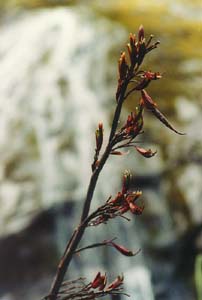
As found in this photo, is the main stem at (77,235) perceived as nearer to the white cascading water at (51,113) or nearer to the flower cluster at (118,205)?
the flower cluster at (118,205)

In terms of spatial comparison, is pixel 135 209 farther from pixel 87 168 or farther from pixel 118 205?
pixel 87 168

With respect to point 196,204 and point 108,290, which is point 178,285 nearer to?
point 196,204

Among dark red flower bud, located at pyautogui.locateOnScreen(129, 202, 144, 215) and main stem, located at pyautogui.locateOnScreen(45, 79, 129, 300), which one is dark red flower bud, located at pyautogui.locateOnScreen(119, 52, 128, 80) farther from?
dark red flower bud, located at pyautogui.locateOnScreen(129, 202, 144, 215)

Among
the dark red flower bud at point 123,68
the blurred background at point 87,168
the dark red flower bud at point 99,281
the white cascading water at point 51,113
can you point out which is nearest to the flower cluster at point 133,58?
the dark red flower bud at point 123,68

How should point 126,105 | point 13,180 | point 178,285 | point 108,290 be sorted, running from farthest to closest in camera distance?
1. point 126,105
2. point 13,180
3. point 178,285
4. point 108,290

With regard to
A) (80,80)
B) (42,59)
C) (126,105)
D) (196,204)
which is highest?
(42,59)

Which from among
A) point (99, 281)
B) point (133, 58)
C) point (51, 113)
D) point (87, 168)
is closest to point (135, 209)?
point (99, 281)

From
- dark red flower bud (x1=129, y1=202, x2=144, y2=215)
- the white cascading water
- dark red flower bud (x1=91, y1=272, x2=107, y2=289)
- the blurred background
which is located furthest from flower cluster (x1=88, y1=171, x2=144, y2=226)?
the white cascading water

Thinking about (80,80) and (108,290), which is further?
(80,80)

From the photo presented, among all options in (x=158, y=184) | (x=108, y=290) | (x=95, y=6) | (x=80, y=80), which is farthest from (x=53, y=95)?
(x=108, y=290)
